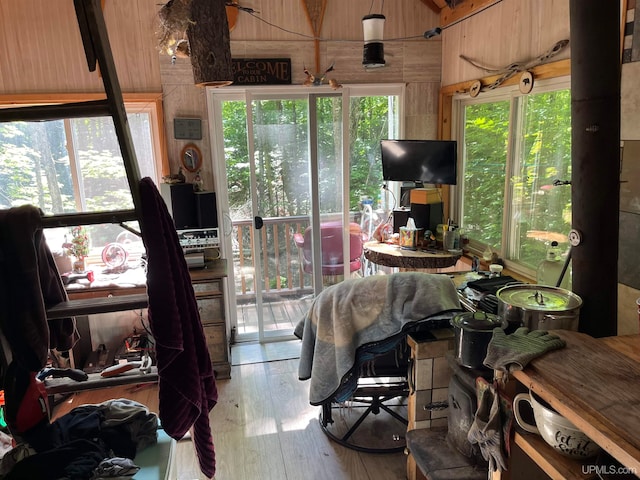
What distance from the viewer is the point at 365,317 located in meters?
2.32

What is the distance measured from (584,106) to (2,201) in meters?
3.52

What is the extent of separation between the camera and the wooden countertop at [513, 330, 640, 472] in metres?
0.90

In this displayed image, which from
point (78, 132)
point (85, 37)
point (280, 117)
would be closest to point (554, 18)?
point (280, 117)

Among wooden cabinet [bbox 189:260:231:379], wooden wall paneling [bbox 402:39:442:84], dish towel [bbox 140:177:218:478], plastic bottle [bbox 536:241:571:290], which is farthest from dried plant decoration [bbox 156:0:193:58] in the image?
plastic bottle [bbox 536:241:571:290]

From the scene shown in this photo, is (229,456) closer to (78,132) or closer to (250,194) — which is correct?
(250,194)

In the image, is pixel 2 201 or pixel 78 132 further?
pixel 78 132

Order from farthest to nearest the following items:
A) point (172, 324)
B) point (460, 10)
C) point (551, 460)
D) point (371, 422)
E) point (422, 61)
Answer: point (422, 61)
point (460, 10)
point (371, 422)
point (172, 324)
point (551, 460)

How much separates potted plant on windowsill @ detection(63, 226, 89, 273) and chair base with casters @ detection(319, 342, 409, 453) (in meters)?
2.18

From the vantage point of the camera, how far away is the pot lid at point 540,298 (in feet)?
4.93

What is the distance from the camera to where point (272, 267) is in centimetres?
421

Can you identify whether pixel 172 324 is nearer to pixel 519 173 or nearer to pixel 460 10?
pixel 519 173

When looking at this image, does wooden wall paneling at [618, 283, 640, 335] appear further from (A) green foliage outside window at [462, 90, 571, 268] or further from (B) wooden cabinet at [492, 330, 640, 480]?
(B) wooden cabinet at [492, 330, 640, 480]

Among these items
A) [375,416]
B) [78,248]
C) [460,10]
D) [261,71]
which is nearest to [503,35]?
[460,10]

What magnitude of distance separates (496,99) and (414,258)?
4.13ft
